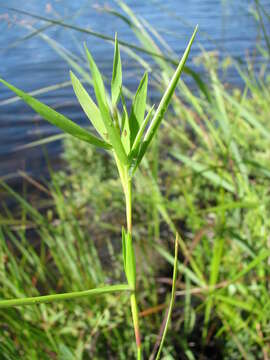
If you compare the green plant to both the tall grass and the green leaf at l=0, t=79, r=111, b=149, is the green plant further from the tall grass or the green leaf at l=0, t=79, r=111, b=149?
the tall grass

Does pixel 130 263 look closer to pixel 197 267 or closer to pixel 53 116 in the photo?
pixel 53 116

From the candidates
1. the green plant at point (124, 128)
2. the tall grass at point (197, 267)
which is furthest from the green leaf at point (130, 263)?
the tall grass at point (197, 267)

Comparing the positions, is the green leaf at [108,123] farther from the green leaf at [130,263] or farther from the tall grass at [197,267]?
the tall grass at [197,267]

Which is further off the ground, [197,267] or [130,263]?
[130,263]

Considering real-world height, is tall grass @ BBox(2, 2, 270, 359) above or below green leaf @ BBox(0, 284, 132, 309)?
below

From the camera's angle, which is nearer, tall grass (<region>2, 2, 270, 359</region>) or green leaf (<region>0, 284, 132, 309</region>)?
green leaf (<region>0, 284, 132, 309</region>)

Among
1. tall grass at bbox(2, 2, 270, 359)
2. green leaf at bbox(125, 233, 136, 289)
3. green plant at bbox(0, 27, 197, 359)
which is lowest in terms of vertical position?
tall grass at bbox(2, 2, 270, 359)

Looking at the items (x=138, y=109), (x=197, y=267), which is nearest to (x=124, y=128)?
(x=138, y=109)

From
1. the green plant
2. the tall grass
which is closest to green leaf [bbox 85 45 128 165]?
the green plant
